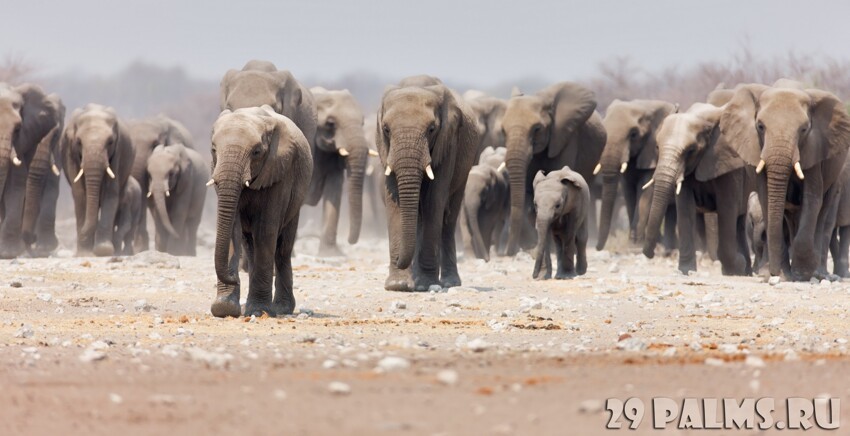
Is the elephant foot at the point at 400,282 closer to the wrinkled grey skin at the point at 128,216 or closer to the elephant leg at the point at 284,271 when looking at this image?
the elephant leg at the point at 284,271

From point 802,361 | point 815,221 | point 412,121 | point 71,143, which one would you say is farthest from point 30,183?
point 802,361

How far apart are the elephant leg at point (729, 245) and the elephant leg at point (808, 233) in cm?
189

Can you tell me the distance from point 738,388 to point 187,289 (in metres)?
10.0

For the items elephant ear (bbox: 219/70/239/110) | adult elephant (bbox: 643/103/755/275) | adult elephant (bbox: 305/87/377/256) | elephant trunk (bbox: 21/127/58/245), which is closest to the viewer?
elephant ear (bbox: 219/70/239/110)

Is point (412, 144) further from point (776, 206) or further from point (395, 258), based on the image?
point (776, 206)

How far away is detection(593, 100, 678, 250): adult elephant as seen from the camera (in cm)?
2538

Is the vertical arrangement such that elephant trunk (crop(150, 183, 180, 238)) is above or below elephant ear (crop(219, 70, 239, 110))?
below

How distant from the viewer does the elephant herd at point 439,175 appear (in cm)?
1237

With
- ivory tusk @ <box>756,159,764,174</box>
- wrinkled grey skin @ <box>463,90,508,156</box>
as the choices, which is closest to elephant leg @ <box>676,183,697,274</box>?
ivory tusk @ <box>756,159,764,174</box>

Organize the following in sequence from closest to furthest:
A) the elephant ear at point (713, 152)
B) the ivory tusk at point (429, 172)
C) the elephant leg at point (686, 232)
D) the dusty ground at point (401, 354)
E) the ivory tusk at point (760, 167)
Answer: the dusty ground at point (401, 354) → the ivory tusk at point (429, 172) → the ivory tusk at point (760, 167) → the elephant ear at point (713, 152) → the elephant leg at point (686, 232)

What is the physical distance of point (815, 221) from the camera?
18.0 m

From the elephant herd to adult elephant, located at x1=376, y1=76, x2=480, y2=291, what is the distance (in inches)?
0.9

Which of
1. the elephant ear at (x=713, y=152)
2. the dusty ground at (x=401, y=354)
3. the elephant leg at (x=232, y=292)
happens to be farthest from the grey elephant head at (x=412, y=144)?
the elephant ear at (x=713, y=152)

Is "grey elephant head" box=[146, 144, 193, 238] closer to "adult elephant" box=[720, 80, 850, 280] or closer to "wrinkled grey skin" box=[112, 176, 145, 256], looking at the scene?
"wrinkled grey skin" box=[112, 176, 145, 256]
